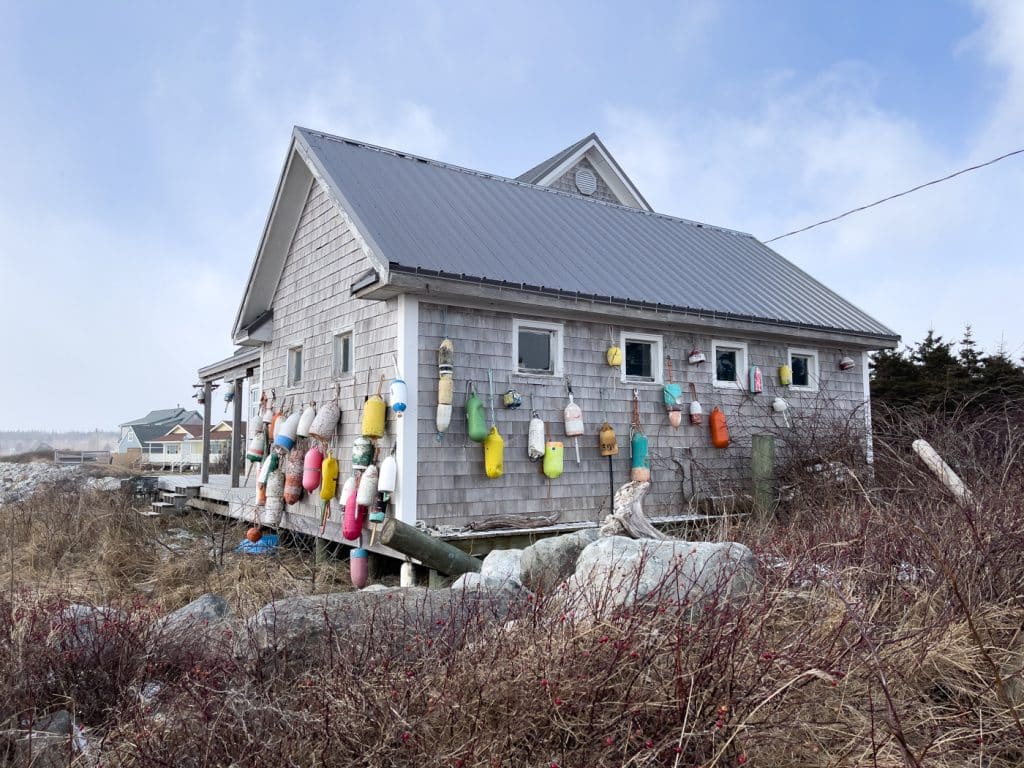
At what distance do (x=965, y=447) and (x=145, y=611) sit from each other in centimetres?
858

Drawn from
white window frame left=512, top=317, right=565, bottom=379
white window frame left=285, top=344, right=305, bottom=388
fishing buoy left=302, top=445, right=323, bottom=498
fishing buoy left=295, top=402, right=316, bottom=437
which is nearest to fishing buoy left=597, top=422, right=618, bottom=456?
white window frame left=512, top=317, right=565, bottom=379

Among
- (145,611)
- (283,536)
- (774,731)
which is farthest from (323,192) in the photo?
(774,731)

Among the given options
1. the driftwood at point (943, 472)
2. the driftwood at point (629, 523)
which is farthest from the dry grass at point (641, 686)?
the driftwood at point (629, 523)

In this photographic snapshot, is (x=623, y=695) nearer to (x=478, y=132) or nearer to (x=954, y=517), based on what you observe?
(x=954, y=517)

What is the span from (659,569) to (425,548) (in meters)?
3.45

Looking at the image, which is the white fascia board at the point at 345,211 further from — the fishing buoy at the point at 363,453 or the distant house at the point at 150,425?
the distant house at the point at 150,425

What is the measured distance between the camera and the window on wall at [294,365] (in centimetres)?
1152

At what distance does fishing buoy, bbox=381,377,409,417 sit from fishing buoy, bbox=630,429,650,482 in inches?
136

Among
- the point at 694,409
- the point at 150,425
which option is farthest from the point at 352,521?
the point at 150,425

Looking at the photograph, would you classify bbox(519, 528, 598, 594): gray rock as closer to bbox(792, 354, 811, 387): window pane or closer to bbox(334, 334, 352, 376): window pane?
bbox(334, 334, 352, 376): window pane

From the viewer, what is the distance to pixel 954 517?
5.26m

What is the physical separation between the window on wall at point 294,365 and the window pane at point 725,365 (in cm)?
666

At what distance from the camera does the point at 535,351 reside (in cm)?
956

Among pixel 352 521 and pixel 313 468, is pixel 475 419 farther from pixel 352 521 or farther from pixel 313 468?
pixel 313 468
